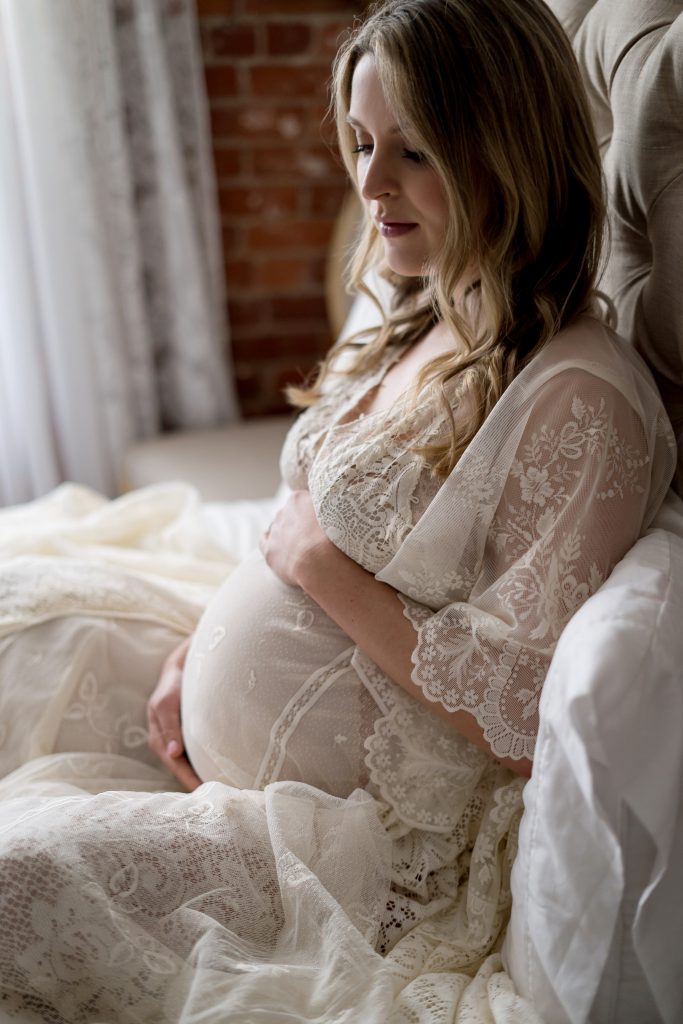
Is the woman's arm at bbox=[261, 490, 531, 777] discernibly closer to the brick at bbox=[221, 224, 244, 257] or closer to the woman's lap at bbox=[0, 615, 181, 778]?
the woman's lap at bbox=[0, 615, 181, 778]

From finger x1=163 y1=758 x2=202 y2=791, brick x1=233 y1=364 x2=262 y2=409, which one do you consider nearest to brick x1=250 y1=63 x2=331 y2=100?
brick x1=233 y1=364 x2=262 y2=409

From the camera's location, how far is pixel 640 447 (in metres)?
1.05

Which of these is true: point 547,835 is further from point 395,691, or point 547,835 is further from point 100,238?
point 100,238

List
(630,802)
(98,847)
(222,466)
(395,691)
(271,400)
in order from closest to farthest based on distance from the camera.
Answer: (630,802), (98,847), (395,691), (222,466), (271,400)

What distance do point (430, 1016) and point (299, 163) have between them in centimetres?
242

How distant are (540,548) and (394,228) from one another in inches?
18.9

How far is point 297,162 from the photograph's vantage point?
2805 millimetres

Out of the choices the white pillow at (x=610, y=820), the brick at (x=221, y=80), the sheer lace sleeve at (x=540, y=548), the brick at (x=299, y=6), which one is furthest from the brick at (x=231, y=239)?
the white pillow at (x=610, y=820)

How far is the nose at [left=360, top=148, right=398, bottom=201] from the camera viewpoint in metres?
1.17

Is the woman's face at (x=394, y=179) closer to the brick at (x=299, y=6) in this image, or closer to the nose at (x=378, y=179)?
the nose at (x=378, y=179)

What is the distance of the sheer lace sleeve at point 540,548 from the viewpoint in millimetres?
1010

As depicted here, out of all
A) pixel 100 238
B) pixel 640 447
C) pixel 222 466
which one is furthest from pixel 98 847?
pixel 100 238

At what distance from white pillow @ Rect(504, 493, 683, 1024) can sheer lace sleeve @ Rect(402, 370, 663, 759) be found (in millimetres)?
81

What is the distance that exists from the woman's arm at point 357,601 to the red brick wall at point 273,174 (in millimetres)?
1485
